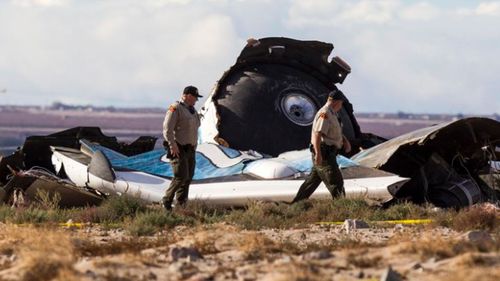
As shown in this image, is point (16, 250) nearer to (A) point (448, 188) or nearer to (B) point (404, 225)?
(B) point (404, 225)

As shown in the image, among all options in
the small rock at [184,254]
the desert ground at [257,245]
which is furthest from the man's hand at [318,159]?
the small rock at [184,254]

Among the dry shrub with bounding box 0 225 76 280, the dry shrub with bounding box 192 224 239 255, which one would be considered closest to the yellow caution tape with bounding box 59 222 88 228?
the dry shrub with bounding box 0 225 76 280

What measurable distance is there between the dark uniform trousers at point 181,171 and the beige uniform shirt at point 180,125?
0.39 feet

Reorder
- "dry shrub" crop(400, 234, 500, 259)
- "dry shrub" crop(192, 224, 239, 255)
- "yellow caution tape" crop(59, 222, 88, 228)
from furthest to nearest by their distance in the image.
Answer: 1. "yellow caution tape" crop(59, 222, 88, 228)
2. "dry shrub" crop(192, 224, 239, 255)
3. "dry shrub" crop(400, 234, 500, 259)

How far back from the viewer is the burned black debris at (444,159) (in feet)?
65.3

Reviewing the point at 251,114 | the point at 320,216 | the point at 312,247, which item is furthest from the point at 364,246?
the point at 251,114

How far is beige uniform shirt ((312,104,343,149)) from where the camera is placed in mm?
18031

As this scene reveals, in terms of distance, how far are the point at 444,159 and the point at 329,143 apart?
3.20 meters

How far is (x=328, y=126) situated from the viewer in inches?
711

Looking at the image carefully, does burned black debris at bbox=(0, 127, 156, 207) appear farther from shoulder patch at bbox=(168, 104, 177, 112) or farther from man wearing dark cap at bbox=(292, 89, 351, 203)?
man wearing dark cap at bbox=(292, 89, 351, 203)

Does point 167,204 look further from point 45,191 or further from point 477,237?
point 477,237

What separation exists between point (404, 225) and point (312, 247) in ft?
10.2

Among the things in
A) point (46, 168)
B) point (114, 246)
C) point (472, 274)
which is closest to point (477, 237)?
point (472, 274)

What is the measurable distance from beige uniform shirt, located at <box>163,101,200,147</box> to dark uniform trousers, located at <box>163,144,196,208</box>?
0.39ft
